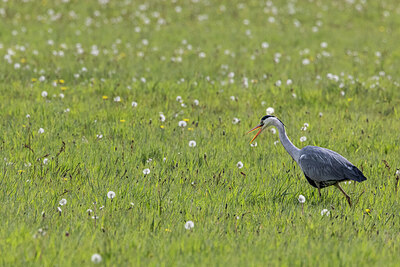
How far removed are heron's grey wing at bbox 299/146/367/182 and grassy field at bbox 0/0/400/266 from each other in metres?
0.25

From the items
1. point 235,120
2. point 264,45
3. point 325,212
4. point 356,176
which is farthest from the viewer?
point 264,45

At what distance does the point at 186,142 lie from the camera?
301 inches

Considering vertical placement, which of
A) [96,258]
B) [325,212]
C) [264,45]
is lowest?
[264,45]

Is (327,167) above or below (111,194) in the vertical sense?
above

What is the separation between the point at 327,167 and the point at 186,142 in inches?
93.8

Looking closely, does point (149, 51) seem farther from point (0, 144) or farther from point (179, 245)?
point (179, 245)

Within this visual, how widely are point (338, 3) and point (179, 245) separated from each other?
1863cm

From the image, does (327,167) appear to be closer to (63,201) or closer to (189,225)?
(189,225)

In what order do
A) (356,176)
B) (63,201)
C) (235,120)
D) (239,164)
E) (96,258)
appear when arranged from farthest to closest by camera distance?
(235,120) → (239,164) → (356,176) → (63,201) → (96,258)

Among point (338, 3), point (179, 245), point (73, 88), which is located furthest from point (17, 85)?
point (338, 3)

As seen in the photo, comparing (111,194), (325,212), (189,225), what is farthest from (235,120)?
(189,225)

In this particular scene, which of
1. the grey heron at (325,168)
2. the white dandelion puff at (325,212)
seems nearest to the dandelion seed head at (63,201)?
the white dandelion puff at (325,212)

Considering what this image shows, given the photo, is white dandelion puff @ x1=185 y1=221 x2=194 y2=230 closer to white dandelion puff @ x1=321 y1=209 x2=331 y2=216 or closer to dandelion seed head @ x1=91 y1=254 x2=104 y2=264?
dandelion seed head @ x1=91 y1=254 x2=104 y2=264

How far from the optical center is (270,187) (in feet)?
20.0
